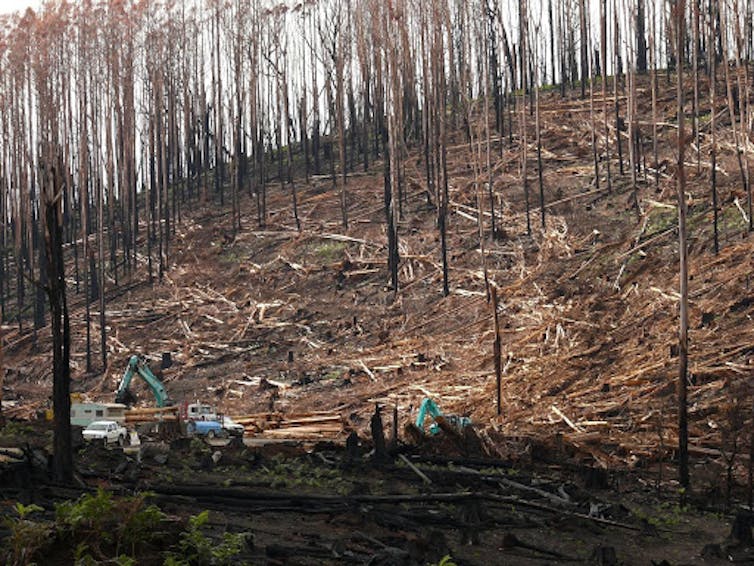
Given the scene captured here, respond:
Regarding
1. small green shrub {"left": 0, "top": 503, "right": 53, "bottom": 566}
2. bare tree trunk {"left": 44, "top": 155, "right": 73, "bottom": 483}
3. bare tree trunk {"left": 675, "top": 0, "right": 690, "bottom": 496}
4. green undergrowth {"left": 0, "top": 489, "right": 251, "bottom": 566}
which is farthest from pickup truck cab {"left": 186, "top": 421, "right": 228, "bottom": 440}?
small green shrub {"left": 0, "top": 503, "right": 53, "bottom": 566}

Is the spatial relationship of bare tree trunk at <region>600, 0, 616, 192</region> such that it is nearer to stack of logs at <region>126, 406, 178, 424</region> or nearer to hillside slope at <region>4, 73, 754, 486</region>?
hillside slope at <region>4, 73, 754, 486</region>

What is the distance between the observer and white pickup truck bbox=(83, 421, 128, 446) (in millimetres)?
23453

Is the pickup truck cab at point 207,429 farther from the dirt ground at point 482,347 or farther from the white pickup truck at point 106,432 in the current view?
the dirt ground at point 482,347

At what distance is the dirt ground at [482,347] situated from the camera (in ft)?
45.0

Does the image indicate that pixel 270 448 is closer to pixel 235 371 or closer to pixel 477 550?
pixel 477 550

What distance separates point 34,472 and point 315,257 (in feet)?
92.2

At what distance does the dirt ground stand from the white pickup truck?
16.8 feet

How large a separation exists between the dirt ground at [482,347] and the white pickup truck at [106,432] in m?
5.12

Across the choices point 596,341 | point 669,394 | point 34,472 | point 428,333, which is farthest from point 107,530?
point 428,333

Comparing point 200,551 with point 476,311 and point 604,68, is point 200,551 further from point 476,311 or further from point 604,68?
point 604,68

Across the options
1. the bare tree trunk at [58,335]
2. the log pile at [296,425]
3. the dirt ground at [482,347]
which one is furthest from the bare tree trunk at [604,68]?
the bare tree trunk at [58,335]

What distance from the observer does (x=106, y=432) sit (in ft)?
77.8

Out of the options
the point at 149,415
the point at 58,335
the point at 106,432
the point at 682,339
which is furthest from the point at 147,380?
the point at 682,339

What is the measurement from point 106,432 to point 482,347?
38.2 feet
